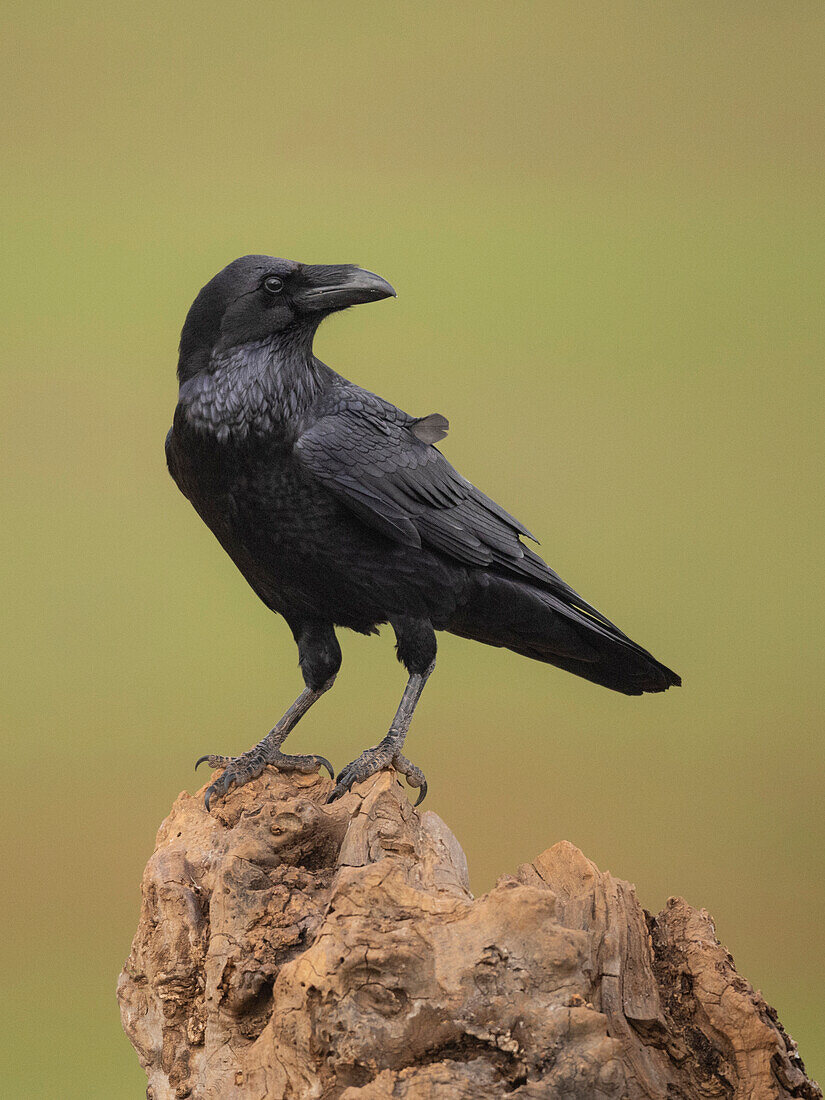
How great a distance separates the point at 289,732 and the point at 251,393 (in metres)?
1.33

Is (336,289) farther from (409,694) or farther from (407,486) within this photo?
(409,694)

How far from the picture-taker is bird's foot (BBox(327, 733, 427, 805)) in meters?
4.02

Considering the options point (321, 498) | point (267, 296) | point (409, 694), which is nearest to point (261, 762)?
point (409, 694)

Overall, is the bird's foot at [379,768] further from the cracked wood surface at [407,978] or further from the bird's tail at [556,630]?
the bird's tail at [556,630]

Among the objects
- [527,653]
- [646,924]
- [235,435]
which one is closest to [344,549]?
[235,435]

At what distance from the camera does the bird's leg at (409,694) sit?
415 centimetres

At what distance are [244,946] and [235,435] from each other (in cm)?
164

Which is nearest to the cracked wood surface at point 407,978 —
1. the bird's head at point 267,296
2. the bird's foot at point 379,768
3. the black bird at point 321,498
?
the bird's foot at point 379,768

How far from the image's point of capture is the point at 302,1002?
2969mm

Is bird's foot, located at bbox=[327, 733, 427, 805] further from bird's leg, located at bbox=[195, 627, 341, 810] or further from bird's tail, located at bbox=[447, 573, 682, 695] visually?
bird's tail, located at bbox=[447, 573, 682, 695]

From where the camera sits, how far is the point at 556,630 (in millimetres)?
4535

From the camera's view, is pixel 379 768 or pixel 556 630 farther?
pixel 556 630

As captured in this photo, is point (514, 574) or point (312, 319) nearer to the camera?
point (312, 319)

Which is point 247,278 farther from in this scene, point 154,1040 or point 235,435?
point 154,1040
